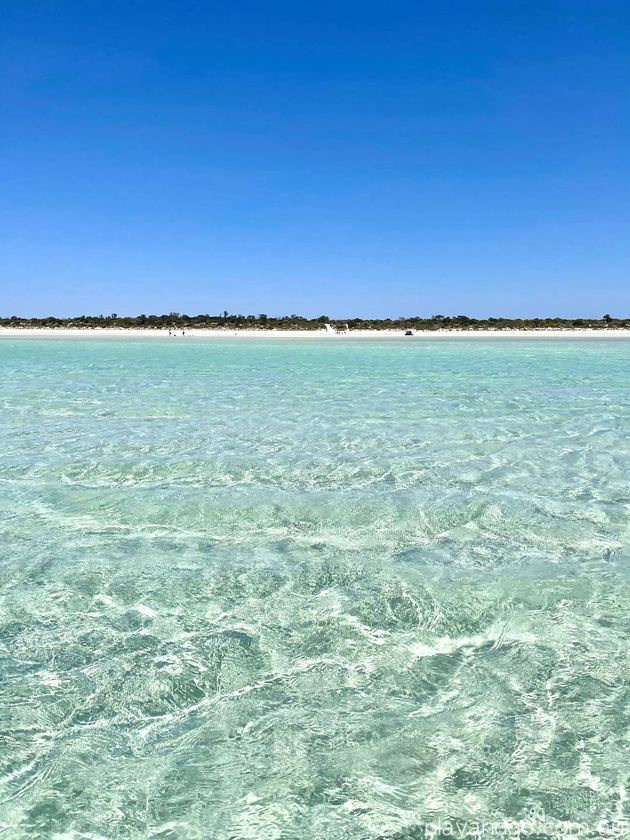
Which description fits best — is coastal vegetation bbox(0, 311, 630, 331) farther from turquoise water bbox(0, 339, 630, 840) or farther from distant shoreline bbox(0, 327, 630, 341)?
turquoise water bbox(0, 339, 630, 840)

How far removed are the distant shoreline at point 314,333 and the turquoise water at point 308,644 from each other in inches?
3151

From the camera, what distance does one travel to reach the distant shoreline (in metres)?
87.9

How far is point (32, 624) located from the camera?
376cm

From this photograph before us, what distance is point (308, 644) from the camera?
357cm

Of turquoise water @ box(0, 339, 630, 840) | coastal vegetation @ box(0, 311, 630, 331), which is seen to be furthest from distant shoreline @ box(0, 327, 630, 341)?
turquoise water @ box(0, 339, 630, 840)

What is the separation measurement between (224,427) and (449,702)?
864cm

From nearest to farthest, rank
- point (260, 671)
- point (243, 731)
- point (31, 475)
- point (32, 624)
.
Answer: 1. point (243, 731)
2. point (260, 671)
3. point (32, 624)
4. point (31, 475)

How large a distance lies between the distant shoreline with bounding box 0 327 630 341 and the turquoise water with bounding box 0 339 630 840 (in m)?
80.0

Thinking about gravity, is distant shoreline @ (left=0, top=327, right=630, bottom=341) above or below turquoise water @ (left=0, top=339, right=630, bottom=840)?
above

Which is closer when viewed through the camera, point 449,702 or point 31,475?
point 449,702

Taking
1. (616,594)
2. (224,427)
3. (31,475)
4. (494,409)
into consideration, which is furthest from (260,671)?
(494,409)

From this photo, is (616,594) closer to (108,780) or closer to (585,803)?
(585,803)

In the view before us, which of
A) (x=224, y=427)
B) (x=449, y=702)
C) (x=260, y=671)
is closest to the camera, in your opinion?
(x=449, y=702)

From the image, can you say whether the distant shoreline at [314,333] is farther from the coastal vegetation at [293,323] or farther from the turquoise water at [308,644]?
the turquoise water at [308,644]
